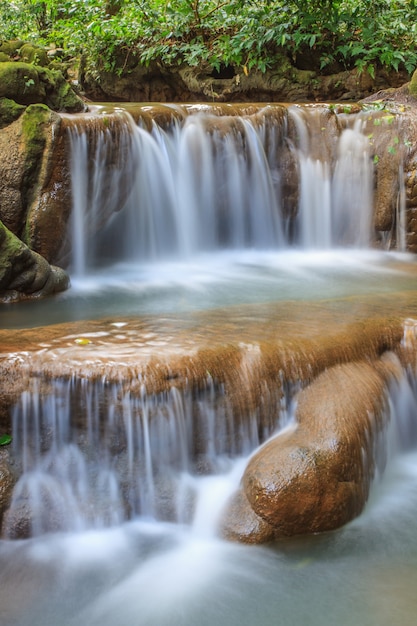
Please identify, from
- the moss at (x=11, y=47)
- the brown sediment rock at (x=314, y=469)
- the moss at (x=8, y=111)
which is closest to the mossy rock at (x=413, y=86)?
the moss at (x=8, y=111)

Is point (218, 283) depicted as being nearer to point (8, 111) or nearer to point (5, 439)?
point (8, 111)

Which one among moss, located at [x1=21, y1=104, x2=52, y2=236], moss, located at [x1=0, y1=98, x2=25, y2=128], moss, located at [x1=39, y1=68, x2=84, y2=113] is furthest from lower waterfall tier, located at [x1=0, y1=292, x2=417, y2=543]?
moss, located at [x1=39, y1=68, x2=84, y2=113]

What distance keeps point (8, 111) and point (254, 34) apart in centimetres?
552

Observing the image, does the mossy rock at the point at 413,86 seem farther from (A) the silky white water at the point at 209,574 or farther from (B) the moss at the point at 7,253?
(A) the silky white water at the point at 209,574

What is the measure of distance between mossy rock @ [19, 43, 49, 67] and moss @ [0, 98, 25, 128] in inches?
107

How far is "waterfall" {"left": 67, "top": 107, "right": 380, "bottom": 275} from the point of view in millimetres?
7655

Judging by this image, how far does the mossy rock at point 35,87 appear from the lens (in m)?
7.66

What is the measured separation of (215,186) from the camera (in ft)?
28.2

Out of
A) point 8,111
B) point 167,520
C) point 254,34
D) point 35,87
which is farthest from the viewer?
point 254,34

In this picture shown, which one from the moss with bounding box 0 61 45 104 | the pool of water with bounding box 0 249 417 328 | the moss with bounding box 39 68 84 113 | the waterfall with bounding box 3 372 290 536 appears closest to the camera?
the waterfall with bounding box 3 372 290 536

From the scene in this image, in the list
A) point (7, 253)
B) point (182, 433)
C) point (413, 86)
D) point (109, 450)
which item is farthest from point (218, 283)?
point (413, 86)

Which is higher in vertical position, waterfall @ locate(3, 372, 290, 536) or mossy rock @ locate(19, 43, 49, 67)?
mossy rock @ locate(19, 43, 49, 67)

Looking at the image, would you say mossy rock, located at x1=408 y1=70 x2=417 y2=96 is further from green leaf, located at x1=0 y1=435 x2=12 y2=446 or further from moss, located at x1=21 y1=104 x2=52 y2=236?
green leaf, located at x1=0 y1=435 x2=12 y2=446

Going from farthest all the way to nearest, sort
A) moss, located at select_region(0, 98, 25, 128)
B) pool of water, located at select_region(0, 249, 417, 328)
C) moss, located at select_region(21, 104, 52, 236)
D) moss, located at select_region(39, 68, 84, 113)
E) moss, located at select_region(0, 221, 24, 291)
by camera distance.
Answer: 1. moss, located at select_region(39, 68, 84, 113)
2. moss, located at select_region(0, 98, 25, 128)
3. moss, located at select_region(21, 104, 52, 236)
4. moss, located at select_region(0, 221, 24, 291)
5. pool of water, located at select_region(0, 249, 417, 328)
